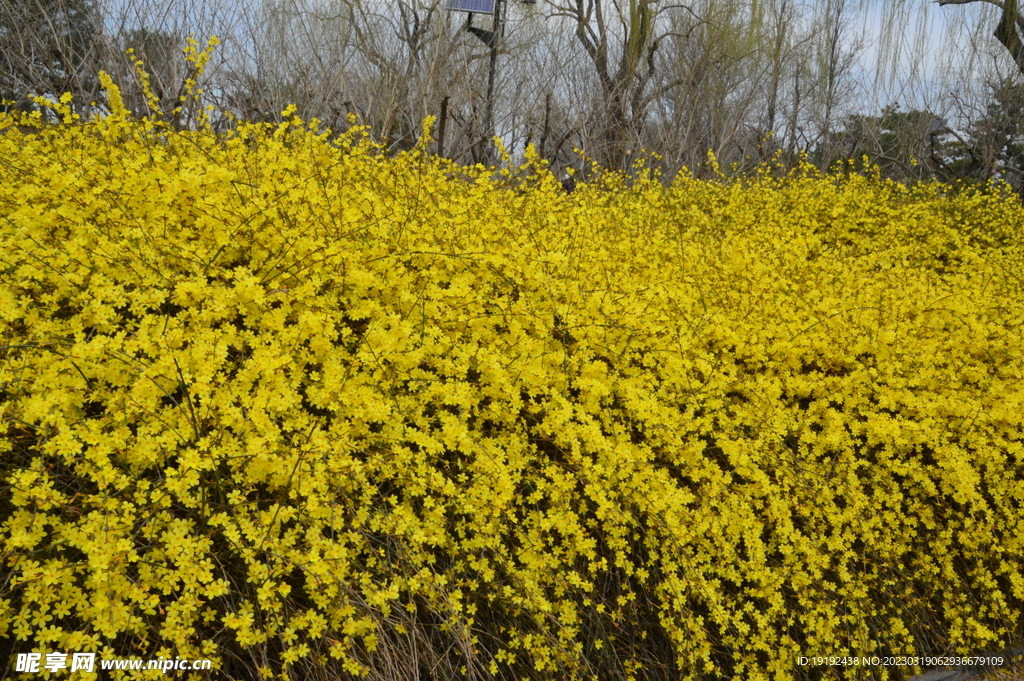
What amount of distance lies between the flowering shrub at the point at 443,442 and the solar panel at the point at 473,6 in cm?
705

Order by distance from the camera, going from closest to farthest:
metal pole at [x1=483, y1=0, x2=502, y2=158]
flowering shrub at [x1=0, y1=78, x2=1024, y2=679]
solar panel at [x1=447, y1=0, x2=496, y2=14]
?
1. flowering shrub at [x1=0, y1=78, x2=1024, y2=679]
2. metal pole at [x1=483, y1=0, x2=502, y2=158]
3. solar panel at [x1=447, y1=0, x2=496, y2=14]

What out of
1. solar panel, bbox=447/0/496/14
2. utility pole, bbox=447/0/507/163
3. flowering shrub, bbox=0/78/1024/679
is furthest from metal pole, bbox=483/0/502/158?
flowering shrub, bbox=0/78/1024/679

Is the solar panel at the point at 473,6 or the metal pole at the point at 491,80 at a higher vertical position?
the solar panel at the point at 473,6

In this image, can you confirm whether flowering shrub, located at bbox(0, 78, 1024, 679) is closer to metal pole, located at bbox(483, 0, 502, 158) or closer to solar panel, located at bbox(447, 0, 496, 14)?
metal pole, located at bbox(483, 0, 502, 158)

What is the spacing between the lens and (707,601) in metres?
2.72

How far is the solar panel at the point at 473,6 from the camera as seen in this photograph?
10.2m

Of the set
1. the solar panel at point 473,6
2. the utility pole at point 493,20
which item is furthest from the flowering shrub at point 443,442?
the solar panel at point 473,6

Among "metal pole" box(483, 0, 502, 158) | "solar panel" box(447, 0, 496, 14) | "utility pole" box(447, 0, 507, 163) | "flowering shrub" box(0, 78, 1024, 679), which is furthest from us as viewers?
"solar panel" box(447, 0, 496, 14)

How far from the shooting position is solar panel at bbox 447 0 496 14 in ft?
33.5

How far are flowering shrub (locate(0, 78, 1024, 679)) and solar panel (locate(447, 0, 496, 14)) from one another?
7049 mm

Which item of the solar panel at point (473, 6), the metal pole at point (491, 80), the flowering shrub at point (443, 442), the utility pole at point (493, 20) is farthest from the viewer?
the solar panel at point (473, 6)

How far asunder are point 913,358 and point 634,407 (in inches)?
74.0

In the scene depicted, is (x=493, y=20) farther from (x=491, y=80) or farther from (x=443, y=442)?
(x=443, y=442)

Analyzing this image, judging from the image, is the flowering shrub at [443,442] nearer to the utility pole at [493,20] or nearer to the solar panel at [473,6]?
the utility pole at [493,20]
